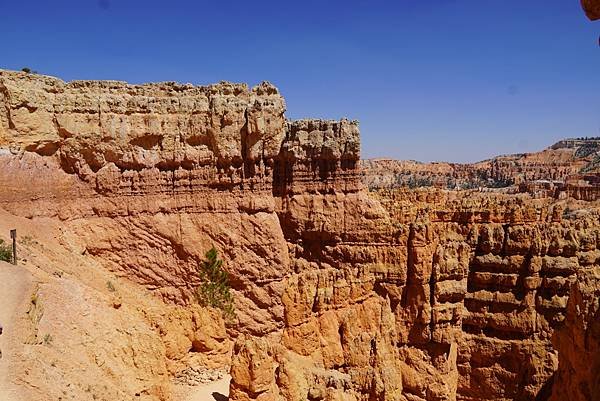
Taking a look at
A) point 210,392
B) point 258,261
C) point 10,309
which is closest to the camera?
point 10,309

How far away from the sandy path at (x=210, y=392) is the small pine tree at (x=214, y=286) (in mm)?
3039

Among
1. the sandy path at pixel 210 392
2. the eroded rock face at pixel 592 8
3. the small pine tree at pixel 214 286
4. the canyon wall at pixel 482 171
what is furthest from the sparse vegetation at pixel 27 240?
the canyon wall at pixel 482 171

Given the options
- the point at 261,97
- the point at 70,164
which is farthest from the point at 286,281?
the point at 70,164

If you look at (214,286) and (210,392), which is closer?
(210,392)

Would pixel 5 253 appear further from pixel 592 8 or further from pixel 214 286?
pixel 592 8

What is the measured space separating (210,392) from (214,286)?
4.59m

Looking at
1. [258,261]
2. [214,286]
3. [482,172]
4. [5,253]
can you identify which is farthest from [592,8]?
[482,172]

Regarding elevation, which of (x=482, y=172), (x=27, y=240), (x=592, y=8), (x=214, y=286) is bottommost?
(x=214, y=286)

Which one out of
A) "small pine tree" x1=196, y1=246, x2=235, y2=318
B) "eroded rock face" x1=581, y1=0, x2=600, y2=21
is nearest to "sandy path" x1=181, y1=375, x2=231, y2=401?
"small pine tree" x1=196, y1=246, x2=235, y2=318

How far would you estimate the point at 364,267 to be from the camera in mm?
25422

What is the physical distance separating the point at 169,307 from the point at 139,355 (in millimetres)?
4568

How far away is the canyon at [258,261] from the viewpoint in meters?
18.2

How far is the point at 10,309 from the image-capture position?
43.3 ft

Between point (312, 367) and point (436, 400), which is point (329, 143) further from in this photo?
point (436, 400)
